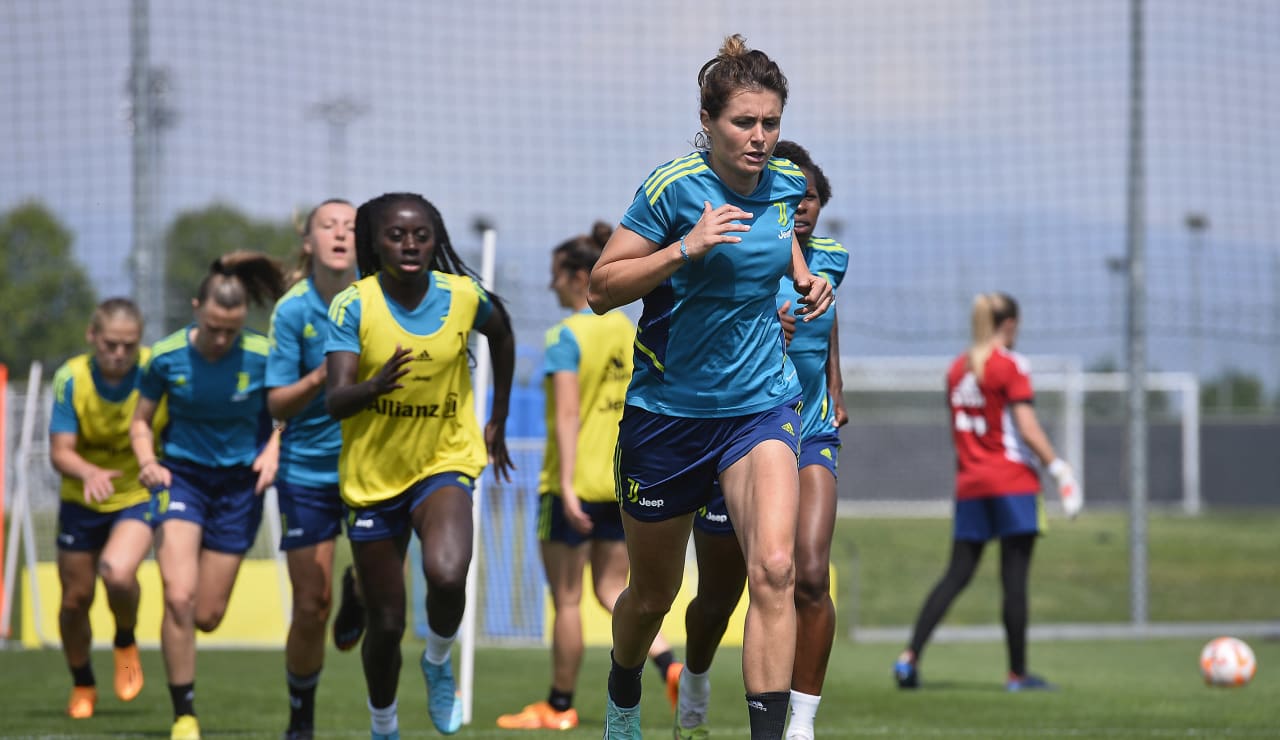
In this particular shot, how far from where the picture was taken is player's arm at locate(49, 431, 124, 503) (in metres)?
8.12

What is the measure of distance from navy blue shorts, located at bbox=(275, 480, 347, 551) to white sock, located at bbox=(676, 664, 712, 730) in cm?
181

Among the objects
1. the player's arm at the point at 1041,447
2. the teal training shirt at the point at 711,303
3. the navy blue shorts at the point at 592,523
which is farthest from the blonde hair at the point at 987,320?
the teal training shirt at the point at 711,303

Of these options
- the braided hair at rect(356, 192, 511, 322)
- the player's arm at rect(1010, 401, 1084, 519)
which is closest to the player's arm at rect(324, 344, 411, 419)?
the braided hair at rect(356, 192, 511, 322)

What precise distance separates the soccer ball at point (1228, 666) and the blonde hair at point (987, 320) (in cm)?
222

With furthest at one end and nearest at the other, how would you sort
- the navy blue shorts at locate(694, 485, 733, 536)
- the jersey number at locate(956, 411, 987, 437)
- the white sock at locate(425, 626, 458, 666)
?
the jersey number at locate(956, 411, 987, 437)
the white sock at locate(425, 626, 458, 666)
the navy blue shorts at locate(694, 485, 733, 536)

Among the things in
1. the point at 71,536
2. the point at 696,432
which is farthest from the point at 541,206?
the point at 696,432

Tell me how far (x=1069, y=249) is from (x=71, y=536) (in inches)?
402

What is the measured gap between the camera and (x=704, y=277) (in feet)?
17.2

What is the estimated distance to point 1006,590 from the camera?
32.9ft

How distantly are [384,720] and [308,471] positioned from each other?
1.30 meters

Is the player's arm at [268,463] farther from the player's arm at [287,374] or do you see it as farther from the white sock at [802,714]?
the white sock at [802,714]

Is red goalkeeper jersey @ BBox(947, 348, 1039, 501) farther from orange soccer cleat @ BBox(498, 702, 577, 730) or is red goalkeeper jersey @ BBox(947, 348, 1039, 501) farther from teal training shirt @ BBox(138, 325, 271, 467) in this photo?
teal training shirt @ BBox(138, 325, 271, 467)

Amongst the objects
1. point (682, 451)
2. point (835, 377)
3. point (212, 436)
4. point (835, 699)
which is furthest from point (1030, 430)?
point (682, 451)

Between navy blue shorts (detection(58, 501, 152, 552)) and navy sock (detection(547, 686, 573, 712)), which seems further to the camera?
navy blue shorts (detection(58, 501, 152, 552))
